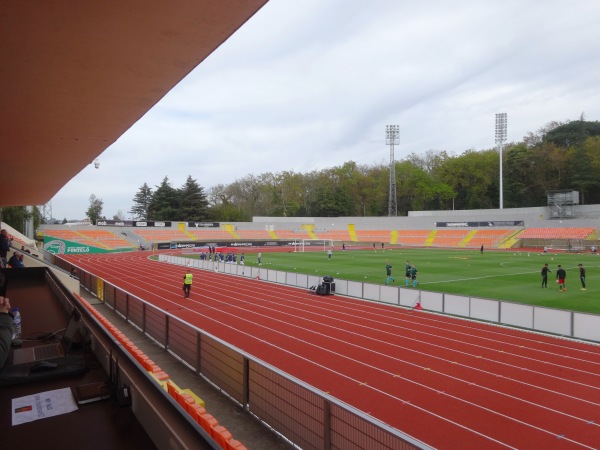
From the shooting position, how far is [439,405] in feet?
26.6

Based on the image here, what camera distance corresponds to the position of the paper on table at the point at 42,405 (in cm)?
282

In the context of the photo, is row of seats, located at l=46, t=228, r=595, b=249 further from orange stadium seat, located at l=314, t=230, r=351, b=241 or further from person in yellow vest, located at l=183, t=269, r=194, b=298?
person in yellow vest, located at l=183, t=269, r=194, b=298

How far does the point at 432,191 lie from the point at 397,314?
260 feet

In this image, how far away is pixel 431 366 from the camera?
409 inches

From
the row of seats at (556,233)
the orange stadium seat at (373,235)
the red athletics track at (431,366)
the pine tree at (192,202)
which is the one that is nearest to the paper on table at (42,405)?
the red athletics track at (431,366)

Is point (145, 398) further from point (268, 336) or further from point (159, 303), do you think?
point (159, 303)

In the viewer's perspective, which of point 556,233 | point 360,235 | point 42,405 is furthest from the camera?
point 360,235

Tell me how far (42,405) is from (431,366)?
Result: 9353mm

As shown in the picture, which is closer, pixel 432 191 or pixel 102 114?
pixel 102 114

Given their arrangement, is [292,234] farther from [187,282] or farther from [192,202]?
[187,282]

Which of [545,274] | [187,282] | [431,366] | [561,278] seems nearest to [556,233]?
[545,274]

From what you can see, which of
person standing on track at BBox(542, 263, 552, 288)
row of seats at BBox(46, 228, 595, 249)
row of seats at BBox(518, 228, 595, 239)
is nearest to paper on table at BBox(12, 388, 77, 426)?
person standing on track at BBox(542, 263, 552, 288)

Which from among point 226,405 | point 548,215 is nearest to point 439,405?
point 226,405

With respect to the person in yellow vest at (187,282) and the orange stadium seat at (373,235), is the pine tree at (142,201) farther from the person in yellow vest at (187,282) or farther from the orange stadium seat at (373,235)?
the person in yellow vest at (187,282)
